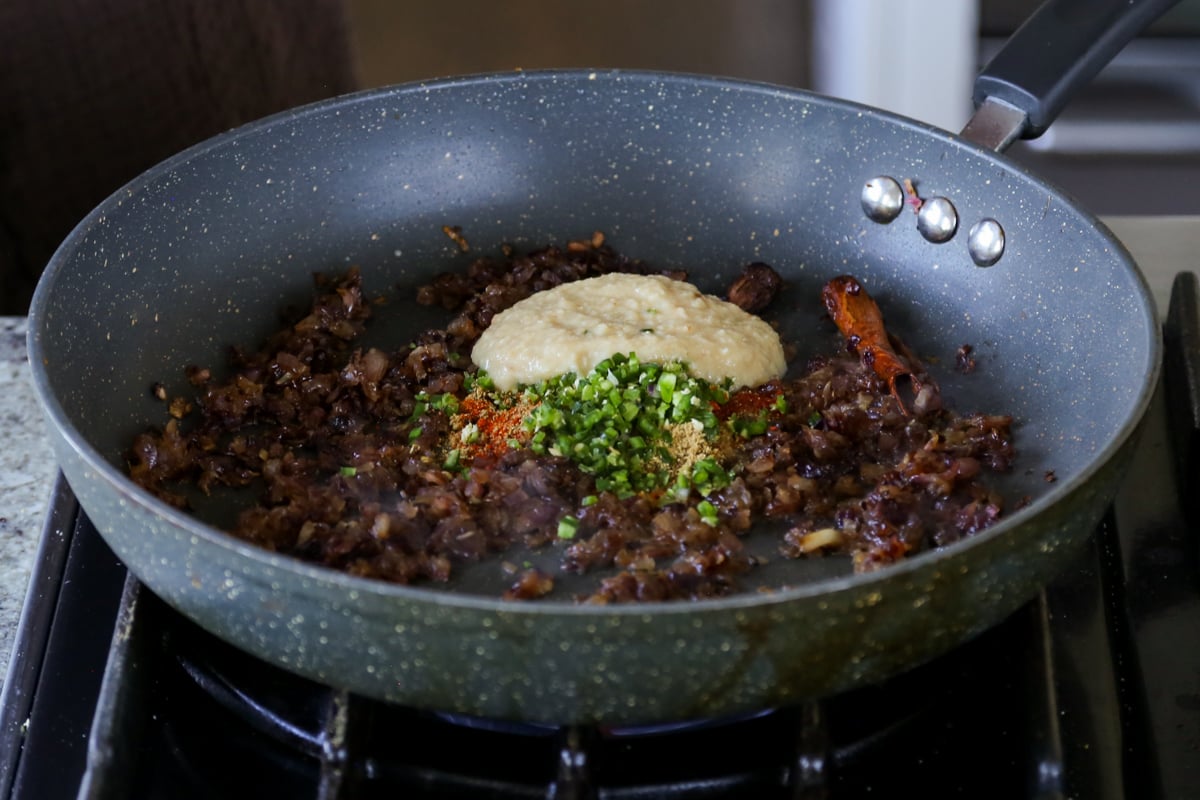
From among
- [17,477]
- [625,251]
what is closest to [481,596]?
[17,477]

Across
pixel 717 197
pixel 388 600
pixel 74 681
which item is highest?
pixel 717 197

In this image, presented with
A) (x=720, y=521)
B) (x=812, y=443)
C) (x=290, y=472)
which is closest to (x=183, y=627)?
(x=290, y=472)

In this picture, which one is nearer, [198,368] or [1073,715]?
[1073,715]

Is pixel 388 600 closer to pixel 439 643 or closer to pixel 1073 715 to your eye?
pixel 439 643

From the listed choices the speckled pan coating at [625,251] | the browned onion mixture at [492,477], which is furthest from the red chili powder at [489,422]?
the speckled pan coating at [625,251]

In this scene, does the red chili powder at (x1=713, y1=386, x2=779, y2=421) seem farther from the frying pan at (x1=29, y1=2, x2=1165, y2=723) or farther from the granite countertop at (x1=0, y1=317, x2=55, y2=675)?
the granite countertop at (x1=0, y1=317, x2=55, y2=675)
